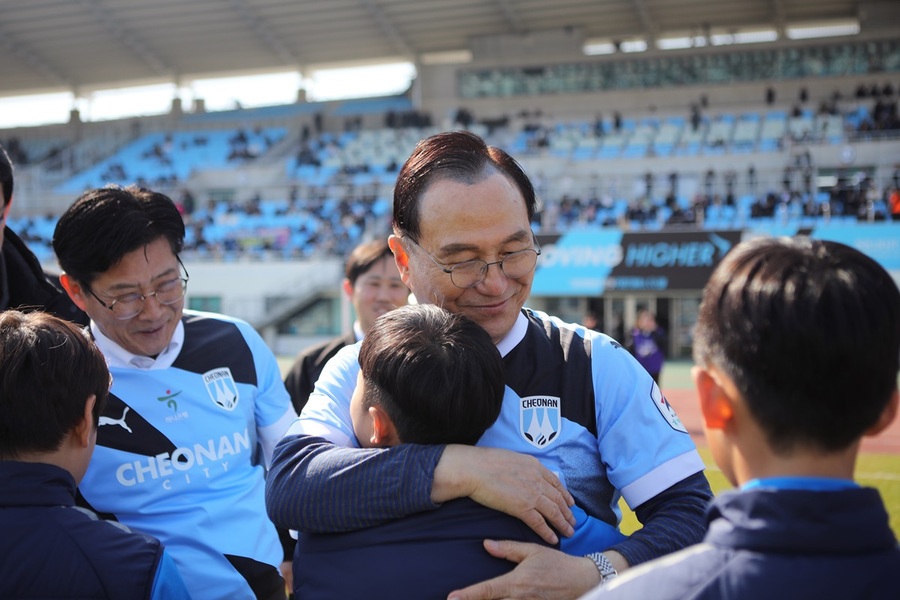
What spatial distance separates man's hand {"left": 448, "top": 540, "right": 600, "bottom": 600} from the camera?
5.04 feet

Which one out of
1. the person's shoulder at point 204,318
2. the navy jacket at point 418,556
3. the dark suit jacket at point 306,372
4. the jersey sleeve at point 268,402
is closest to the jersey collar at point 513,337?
the navy jacket at point 418,556

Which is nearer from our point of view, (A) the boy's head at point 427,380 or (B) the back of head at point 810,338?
(B) the back of head at point 810,338

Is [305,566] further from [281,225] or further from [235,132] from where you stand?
[235,132]

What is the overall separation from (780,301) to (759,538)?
338mm

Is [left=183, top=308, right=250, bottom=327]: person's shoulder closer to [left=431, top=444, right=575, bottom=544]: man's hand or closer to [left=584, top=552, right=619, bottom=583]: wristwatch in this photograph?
[left=431, top=444, right=575, bottom=544]: man's hand

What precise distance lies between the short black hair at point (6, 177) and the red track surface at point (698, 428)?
7912 mm

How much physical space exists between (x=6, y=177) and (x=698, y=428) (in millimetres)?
10110

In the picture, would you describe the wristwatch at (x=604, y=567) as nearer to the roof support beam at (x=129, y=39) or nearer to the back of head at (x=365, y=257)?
the back of head at (x=365, y=257)

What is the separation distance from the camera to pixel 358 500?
5.23 feet

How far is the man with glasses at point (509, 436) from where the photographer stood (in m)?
1.59

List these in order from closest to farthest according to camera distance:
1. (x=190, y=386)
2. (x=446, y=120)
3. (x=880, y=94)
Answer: (x=190, y=386), (x=880, y=94), (x=446, y=120)

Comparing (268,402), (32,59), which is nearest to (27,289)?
(268,402)

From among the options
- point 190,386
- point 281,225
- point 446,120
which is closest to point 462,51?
point 446,120

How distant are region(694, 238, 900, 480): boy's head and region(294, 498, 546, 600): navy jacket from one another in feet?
1.90
